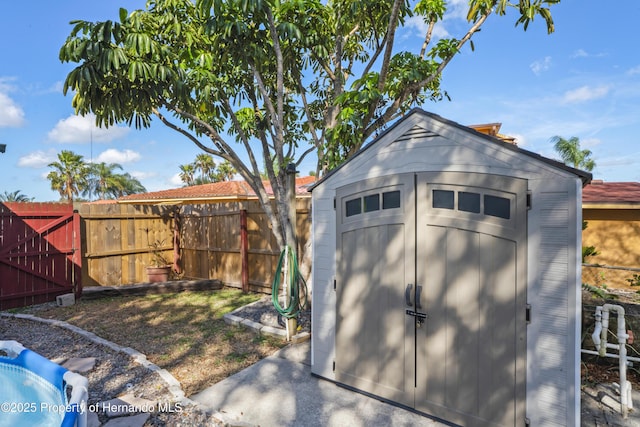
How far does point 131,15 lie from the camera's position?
539 cm

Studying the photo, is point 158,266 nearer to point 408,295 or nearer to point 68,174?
point 408,295

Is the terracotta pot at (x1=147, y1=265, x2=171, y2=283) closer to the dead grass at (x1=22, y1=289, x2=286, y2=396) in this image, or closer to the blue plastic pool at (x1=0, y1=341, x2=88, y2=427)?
the dead grass at (x1=22, y1=289, x2=286, y2=396)

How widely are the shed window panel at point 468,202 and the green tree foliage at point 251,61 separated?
2678 mm

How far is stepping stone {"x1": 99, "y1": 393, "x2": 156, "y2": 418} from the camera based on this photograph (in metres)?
2.90

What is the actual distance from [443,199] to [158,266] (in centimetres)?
841

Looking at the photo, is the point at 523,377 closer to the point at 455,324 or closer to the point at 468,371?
the point at 468,371

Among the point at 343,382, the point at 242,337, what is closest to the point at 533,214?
the point at 343,382

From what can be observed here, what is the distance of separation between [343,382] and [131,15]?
21.3 ft

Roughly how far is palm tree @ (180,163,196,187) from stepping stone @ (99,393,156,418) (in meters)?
37.0

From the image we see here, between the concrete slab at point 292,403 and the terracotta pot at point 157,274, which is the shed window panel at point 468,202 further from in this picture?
the terracotta pot at point 157,274

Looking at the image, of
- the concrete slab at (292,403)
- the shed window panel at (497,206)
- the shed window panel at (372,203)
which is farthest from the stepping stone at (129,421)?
the shed window panel at (497,206)

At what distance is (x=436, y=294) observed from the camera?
2.92m

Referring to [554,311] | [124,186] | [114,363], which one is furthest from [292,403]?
[124,186]

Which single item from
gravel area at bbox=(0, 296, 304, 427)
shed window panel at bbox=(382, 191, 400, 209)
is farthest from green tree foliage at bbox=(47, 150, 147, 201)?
shed window panel at bbox=(382, 191, 400, 209)
